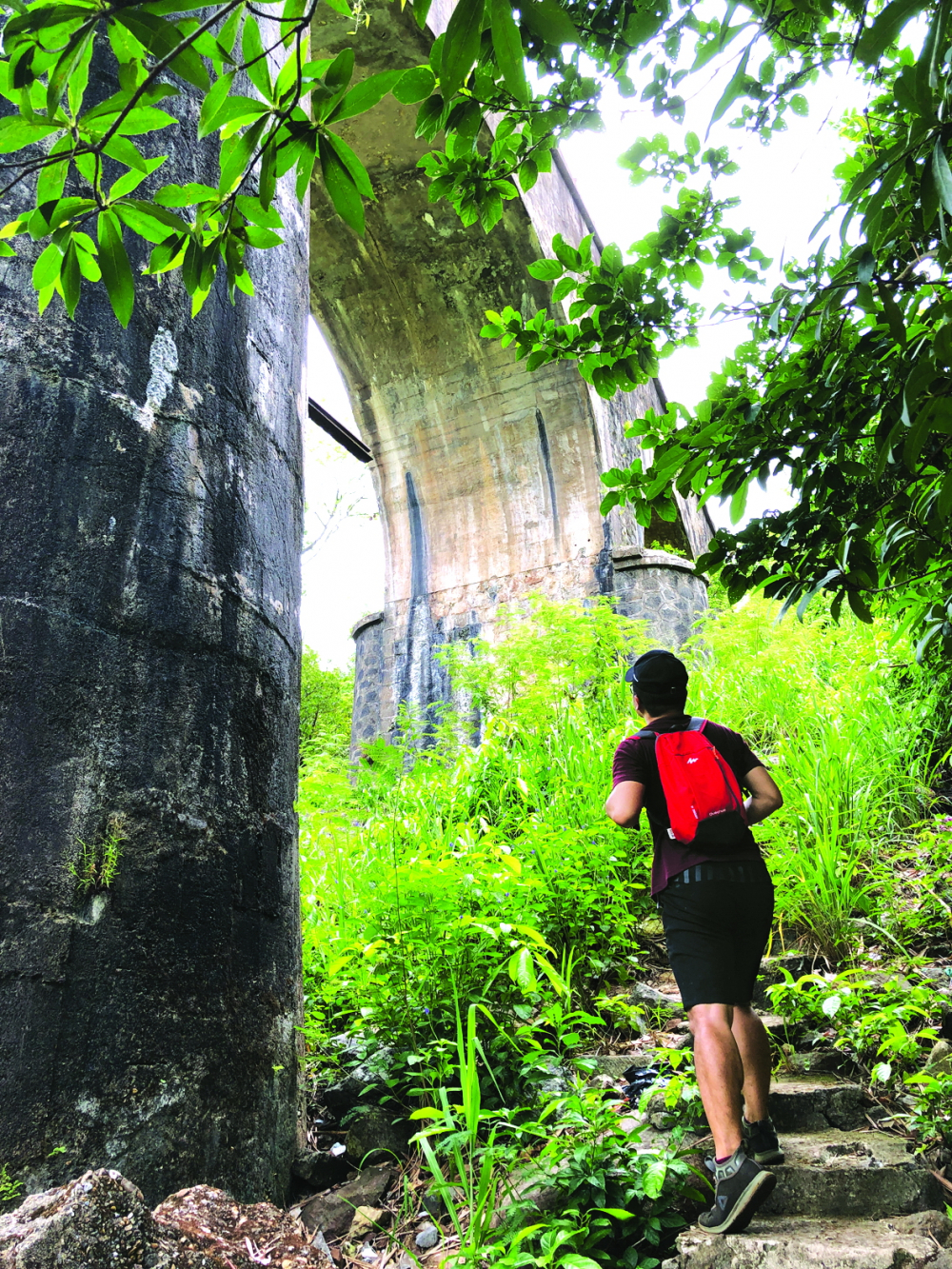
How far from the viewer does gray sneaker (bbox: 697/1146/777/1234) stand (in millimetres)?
1954

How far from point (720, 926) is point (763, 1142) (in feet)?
1.92

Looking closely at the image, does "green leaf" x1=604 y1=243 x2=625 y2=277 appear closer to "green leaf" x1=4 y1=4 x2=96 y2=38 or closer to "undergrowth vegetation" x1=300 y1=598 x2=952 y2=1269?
"green leaf" x1=4 y1=4 x2=96 y2=38

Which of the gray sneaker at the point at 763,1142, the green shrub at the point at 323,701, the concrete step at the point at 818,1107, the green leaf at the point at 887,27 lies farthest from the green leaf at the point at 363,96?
the green shrub at the point at 323,701

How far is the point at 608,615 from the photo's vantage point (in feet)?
22.5

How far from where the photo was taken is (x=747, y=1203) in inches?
76.8

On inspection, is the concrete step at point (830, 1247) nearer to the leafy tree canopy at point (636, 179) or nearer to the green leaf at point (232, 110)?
the leafy tree canopy at point (636, 179)

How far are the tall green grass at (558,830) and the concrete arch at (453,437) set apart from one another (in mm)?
Result: 2404

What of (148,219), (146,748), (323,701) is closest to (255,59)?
(148,219)

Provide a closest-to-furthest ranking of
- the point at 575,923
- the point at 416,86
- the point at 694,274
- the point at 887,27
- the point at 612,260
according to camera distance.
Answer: the point at 887,27 → the point at 416,86 → the point at 612,260 → the point at 694,274 → the point at 575,923

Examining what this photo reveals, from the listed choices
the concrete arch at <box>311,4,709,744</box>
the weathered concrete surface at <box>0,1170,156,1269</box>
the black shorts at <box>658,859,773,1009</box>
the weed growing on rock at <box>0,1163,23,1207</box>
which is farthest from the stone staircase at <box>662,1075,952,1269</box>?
the concrete arch at <box>311,4,709,744</box>

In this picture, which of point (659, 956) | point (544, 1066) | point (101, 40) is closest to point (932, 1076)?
point (544, 1066)

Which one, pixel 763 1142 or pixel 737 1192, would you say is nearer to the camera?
pixel 737 1192

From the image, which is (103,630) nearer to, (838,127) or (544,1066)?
(544,1066)

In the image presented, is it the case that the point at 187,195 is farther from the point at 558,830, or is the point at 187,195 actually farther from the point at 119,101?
the point at 558,830
